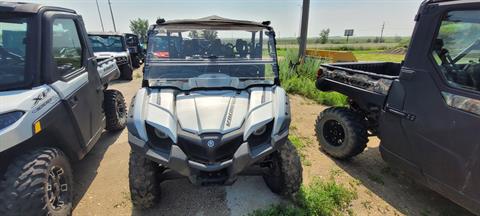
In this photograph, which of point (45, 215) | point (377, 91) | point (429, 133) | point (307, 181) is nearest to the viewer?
point (45, 215)

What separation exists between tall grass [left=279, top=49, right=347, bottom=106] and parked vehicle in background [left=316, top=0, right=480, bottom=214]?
12.1 ft

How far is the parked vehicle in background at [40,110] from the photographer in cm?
207

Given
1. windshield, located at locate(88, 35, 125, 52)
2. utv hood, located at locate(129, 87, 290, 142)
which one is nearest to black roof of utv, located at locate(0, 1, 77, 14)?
utv hood, located at locate(129, 87, 290, 142)

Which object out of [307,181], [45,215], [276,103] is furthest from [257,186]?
[45,215]

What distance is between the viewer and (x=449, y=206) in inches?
118

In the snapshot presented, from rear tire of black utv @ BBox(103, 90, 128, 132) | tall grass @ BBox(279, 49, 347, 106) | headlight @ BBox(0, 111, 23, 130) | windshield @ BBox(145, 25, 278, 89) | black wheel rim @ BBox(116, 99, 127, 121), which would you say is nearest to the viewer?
headlight @ BBox(0, 111, 23, 130)

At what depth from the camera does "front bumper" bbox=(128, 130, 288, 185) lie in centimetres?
222

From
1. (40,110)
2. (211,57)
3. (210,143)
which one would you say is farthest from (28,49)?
(210,143)

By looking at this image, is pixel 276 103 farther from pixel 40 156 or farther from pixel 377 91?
pixel 40 156

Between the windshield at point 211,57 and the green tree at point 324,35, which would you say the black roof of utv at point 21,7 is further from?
the green tree at point 324,35

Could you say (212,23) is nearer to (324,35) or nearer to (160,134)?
(160,134)

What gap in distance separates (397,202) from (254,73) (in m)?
2.24

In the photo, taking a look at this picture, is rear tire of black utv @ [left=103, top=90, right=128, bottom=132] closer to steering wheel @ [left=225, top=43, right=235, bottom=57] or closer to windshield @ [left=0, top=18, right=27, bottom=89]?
windshield @ [left=0, top=18, right=27, bottom=89]

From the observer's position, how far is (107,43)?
10.0 m
